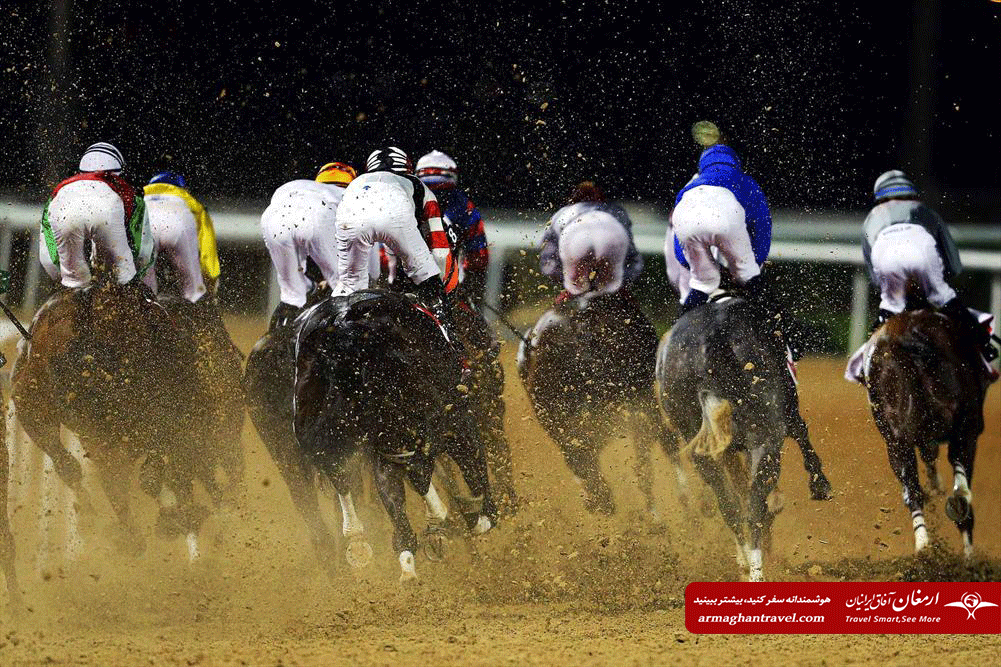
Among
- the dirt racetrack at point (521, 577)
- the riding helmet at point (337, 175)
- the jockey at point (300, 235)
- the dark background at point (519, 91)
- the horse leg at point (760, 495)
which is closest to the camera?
the dirt racetrack at point (521, 577)

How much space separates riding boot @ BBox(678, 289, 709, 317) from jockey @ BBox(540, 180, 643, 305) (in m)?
0.45

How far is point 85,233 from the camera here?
211 inches

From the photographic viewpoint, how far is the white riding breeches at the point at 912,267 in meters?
5.54

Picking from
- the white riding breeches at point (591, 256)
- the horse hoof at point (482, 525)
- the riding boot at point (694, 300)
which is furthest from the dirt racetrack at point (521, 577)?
the riding boot at point (694, 300)

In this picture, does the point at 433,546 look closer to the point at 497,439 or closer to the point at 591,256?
the point at 497,439

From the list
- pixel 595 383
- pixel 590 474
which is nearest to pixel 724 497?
pixel 590 474

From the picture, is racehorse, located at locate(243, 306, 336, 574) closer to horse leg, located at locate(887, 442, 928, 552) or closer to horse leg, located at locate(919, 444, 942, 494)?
horse leg, located at locate(887, 442, 928, 552)

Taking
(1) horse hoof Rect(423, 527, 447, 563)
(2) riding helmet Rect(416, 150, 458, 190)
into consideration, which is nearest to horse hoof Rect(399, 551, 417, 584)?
(1) horse hoof Rect(423, 527, 447, 563)

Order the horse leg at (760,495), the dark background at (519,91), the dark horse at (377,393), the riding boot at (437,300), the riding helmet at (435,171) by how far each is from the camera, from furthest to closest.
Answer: the dark background at (519,91) → the riding helmet at (435,171) → the horse leg at (760,495) → the riding boot at (437,300) → the dark horse at (377,393)

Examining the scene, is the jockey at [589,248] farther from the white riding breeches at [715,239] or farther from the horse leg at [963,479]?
the horse leg at [963,479]

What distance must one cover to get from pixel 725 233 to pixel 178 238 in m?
2.48

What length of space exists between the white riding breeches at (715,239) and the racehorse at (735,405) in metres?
0.13

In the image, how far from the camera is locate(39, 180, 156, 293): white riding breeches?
5.34 m

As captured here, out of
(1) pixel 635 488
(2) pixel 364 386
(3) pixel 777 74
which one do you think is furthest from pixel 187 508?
(3) pixel 777 74
